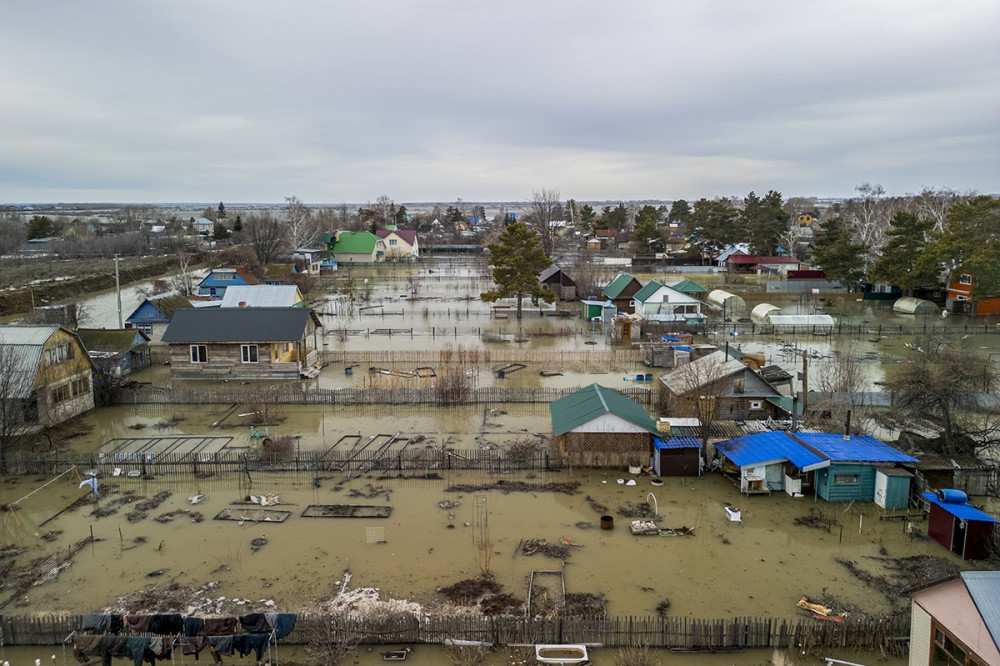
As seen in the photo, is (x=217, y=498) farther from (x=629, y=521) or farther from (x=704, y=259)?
(x=704, y=259)

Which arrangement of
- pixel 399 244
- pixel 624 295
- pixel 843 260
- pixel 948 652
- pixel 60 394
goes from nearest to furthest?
pixel 948 652, pixel 60 394, pixel 624 295, pixel 843 260, pixel 399 244

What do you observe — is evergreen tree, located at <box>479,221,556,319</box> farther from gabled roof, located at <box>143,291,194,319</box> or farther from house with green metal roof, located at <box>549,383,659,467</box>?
house with green metal roof, located at <box>549,383,659,467</box>

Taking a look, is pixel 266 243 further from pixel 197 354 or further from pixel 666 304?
pixel 666 304

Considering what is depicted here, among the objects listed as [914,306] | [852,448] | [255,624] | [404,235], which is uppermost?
[404,235]

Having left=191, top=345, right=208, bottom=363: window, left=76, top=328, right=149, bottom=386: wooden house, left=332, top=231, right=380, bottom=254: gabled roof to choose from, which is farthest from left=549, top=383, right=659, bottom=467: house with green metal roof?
left=332, top=231, right=380, bottom=254: gabled roof

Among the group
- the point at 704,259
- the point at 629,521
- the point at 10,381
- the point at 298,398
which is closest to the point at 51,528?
the point at 10,381

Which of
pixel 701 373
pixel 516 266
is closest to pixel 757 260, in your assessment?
pixel 516 266
